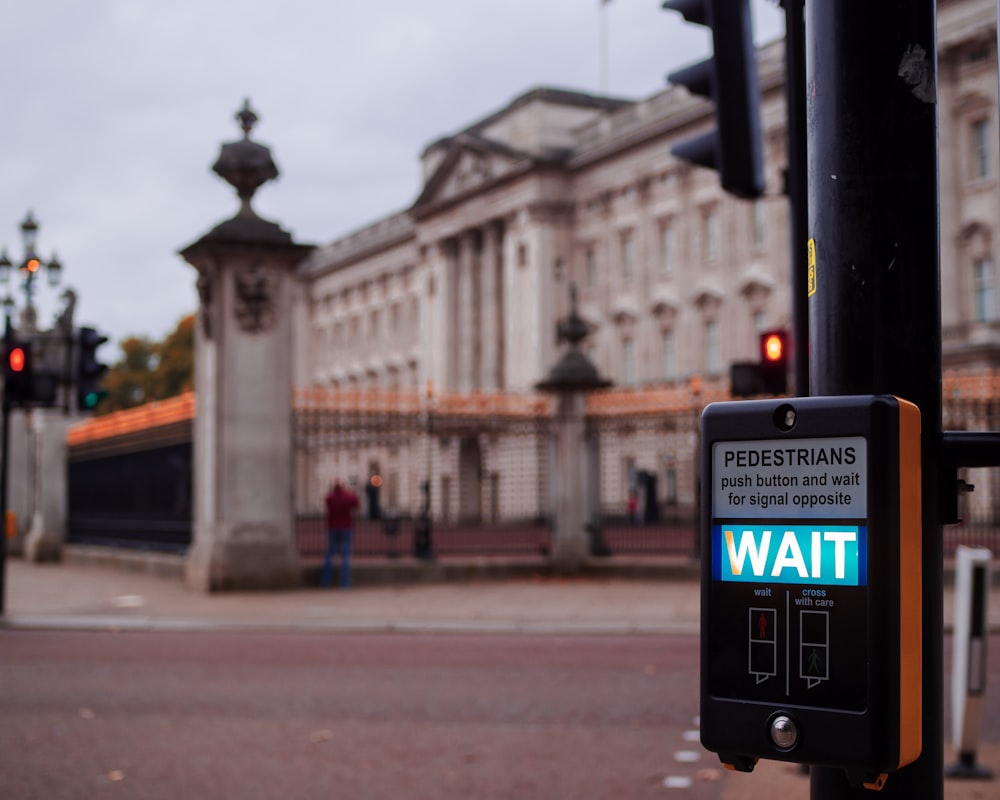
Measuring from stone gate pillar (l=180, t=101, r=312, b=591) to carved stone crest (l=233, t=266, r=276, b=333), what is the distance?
1 cm

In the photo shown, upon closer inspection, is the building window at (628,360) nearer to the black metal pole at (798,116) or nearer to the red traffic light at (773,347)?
the red traffic light at (773,347)

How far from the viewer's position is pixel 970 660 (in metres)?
7.19

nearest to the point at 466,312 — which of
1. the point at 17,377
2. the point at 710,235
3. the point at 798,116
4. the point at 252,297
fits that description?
the point at 710,235

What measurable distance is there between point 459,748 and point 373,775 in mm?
848

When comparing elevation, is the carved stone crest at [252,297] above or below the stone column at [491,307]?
below

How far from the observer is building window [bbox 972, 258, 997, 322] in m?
47.8

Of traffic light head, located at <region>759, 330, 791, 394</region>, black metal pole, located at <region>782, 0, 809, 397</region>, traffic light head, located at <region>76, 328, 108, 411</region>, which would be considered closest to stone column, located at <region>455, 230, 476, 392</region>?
traffic light head, located at <region>76, 328, 108, 411</region>

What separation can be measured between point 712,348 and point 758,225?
248 inches

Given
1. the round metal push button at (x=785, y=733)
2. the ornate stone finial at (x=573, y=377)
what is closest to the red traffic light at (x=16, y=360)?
the ornate stone finial at (x=573, y=377)

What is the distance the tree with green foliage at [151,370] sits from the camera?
8556 cm

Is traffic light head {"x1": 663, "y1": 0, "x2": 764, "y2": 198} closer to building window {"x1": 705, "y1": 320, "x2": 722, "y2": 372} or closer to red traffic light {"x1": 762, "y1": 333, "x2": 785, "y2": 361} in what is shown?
red traffic light {"x1": 762, "y1": 333, "x2": 785, "y2": 361}

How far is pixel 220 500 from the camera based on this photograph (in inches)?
759

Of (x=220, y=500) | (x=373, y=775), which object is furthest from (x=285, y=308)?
(x=373, y=775)

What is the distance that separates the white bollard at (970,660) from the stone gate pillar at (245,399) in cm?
1344
